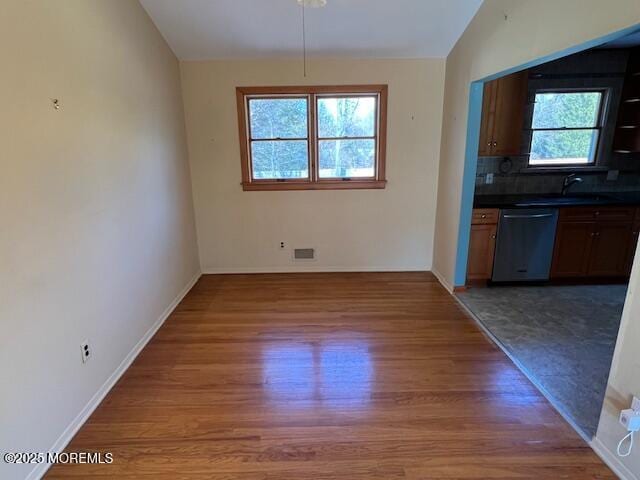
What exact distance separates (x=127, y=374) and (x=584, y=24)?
134 inches

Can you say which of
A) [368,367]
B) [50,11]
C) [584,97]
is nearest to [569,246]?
[584,97]

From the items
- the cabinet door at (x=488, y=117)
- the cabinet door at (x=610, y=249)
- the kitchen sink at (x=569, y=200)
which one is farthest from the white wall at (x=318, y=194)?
the cabinet door at (x=610, y=249)

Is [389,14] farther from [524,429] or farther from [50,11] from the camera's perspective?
[524,429]

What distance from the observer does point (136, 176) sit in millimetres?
2801

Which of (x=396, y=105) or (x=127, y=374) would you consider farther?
(x=396, y=105)

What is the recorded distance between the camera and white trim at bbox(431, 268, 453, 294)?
380 centimetres

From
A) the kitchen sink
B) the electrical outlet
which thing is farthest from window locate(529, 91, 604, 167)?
the electrical outlet

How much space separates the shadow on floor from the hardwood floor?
0.17 metres

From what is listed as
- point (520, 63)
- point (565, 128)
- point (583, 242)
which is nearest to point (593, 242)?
point (583, 242)

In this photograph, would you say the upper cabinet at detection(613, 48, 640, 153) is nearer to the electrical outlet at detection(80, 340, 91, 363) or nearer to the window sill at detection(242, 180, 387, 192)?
the window sill at detection(242, 180, 387, 192)

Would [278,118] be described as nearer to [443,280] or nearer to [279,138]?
[279,138]

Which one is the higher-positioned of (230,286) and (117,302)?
(117,302)

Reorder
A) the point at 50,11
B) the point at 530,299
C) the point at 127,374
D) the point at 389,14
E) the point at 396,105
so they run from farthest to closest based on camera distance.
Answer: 1. the point at 396,105
2. the point at 530,299
3. the point at 389,14
4. the point at 127,374
5. the point at 50,11

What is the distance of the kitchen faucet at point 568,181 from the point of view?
411 centimetres
